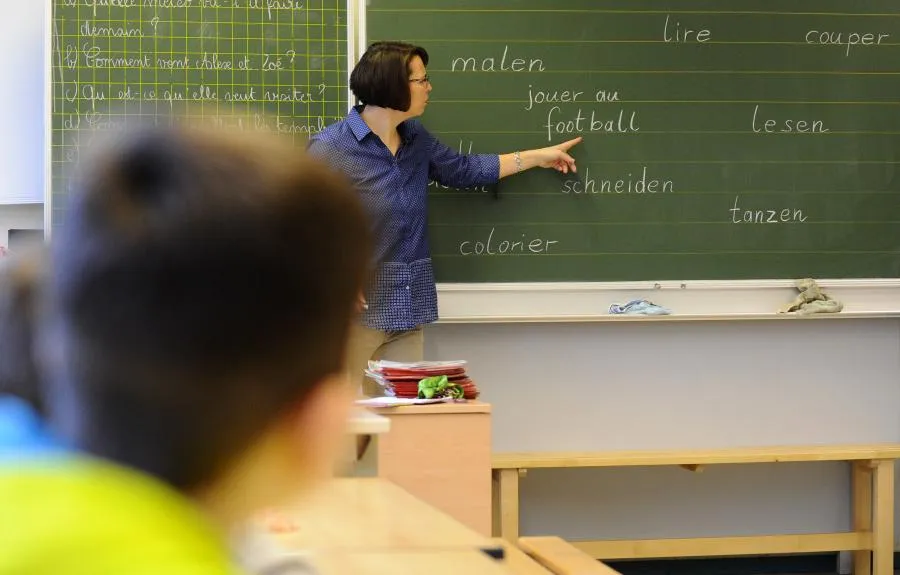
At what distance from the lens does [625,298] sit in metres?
4.35

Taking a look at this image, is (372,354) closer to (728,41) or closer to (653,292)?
(653,292)

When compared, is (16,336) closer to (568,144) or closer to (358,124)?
(358,124)

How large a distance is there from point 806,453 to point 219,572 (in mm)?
4186

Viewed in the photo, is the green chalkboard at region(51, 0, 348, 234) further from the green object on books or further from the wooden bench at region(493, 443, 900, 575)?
the wooden bench at region(493, 443, 900, 575)

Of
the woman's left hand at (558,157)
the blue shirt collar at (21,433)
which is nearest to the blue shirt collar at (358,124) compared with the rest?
the woman's left hand at (558,157)

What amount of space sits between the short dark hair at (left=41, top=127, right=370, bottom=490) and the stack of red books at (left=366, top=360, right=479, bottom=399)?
3.29 metres

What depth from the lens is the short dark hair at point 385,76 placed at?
3.97m

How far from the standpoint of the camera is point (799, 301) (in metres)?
4.36

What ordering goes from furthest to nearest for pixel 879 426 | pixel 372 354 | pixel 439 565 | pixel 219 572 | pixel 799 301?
1. pixel 879 426
2. pixel 799 301
3. pixel 372 354
4. pixel 439 565
5. pixel 219 572

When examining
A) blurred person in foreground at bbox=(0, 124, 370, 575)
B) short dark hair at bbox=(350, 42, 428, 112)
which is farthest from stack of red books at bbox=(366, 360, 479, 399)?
blurred person in foreground at bbox=(0, 124, 370, 575)

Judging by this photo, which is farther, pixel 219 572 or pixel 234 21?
pixel 234 21

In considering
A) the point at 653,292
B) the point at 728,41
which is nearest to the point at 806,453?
the point at 653,292

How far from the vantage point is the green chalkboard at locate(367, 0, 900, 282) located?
4.27 metres

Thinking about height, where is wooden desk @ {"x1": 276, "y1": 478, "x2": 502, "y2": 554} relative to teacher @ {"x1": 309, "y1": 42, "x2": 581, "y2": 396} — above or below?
below
